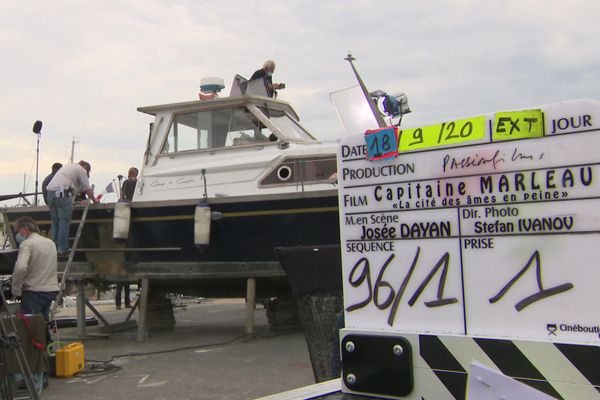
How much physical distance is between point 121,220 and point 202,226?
4.02 feet

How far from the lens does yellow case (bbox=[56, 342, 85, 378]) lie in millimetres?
6664

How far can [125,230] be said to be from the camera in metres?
8.83

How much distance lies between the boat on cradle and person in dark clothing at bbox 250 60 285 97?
0.14 metres

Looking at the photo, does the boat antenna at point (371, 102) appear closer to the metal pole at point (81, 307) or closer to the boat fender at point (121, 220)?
the boat fender at point (121, 220)

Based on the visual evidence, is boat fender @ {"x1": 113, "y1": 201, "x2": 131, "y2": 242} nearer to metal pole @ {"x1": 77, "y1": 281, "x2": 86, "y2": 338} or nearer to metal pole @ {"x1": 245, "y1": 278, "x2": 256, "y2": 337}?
metal pole @ {"x1": 77, "y1": 281, "x2": 86, "y2": 338}

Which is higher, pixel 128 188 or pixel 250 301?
pixel 128 188

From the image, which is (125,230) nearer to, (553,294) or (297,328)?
(297,328)

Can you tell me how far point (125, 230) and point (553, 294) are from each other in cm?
754

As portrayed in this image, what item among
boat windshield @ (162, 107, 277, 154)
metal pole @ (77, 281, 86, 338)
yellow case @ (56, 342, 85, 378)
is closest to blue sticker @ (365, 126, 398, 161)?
yellow case @ (56, 342, 85, 378)

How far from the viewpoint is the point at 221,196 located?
863 centimetres

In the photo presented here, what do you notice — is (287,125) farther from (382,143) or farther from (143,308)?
(382,143)

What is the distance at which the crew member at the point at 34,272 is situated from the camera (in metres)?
6.52

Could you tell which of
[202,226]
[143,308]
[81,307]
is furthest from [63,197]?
[202,226]

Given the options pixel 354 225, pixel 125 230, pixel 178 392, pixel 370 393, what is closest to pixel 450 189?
pixel 354 225
